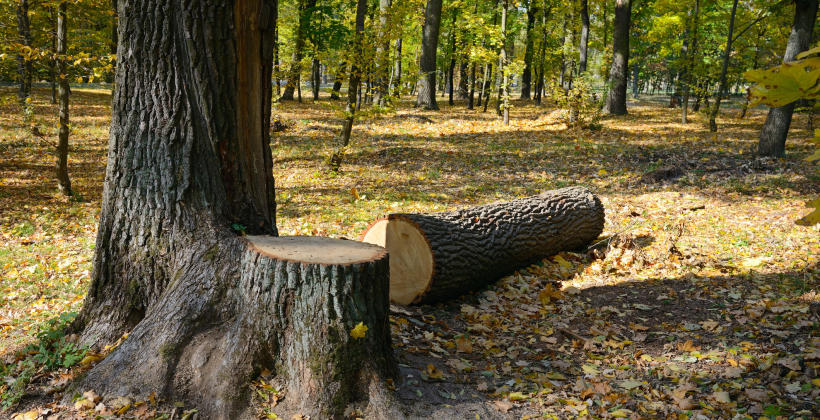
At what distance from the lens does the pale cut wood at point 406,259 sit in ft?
15.0

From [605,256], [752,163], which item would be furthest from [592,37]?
[605,256]

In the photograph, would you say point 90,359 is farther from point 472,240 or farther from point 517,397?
point 472,240

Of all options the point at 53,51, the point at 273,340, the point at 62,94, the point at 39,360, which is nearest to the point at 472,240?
the point at 273,340

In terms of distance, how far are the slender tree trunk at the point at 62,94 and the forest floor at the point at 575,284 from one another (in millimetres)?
431

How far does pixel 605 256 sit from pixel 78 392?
5.32 m

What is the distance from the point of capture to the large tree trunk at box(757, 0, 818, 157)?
8836 millimetres

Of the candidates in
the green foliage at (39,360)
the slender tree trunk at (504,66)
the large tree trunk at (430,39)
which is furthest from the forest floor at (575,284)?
the large tree trunk at (430,39)

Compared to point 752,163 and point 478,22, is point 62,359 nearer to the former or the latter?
point 752,163

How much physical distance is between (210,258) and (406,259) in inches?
77.4

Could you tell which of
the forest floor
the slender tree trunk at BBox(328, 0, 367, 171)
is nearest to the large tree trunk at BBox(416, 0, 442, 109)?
the forest floor

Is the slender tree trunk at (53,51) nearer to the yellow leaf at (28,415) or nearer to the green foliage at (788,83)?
the yellow leaf at (28,415)

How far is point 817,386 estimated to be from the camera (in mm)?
2980

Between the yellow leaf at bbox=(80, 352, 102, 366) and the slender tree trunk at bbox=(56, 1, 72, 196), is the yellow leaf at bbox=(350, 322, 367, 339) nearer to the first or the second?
the yellow leaf at bbox=(80, 352, 102, 366)

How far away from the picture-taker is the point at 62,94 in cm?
746
